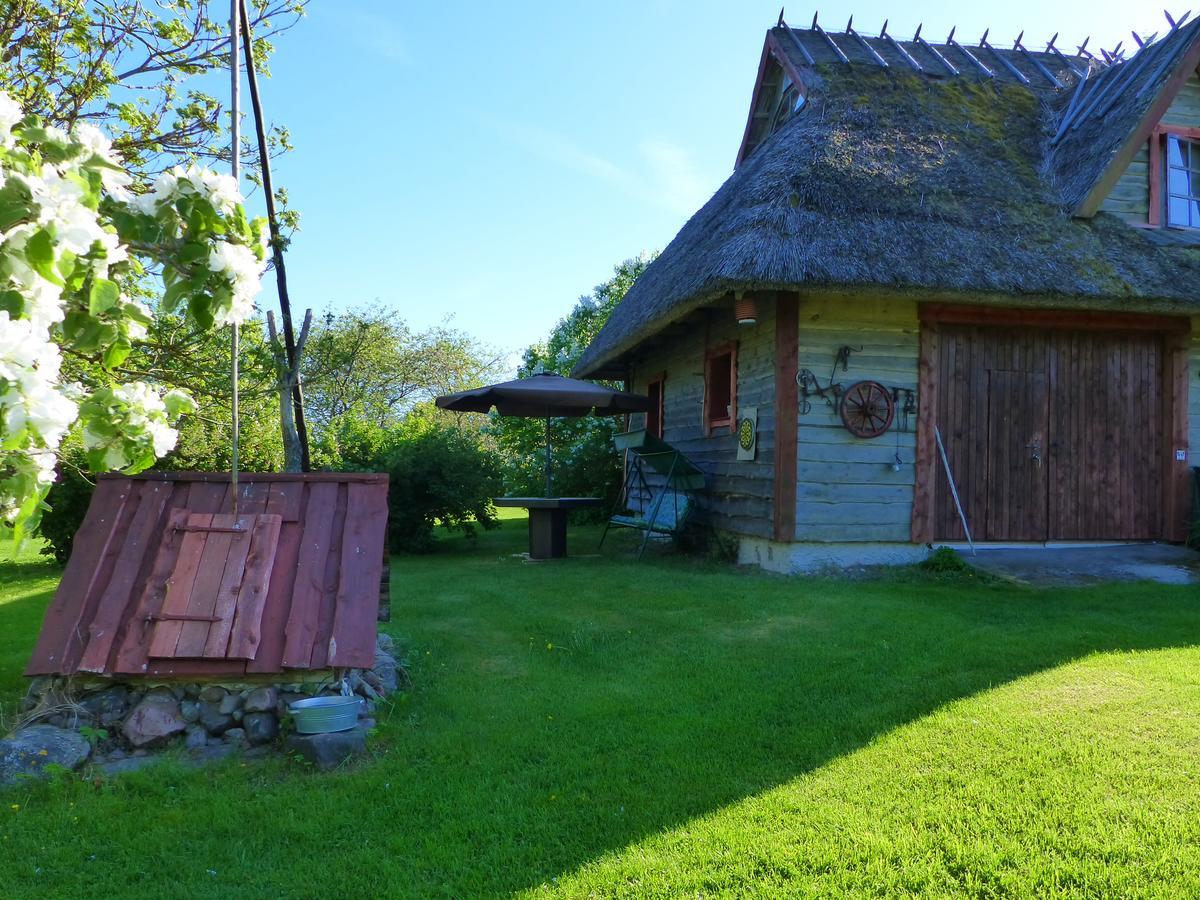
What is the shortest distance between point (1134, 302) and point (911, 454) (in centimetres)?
230

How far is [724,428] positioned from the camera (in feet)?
29.9

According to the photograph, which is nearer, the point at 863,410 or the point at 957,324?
the point at 863,410

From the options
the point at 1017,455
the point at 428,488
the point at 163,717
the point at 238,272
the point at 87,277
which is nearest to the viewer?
the point at 87,277

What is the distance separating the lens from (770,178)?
26.9 ft

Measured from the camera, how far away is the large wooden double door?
7852mm

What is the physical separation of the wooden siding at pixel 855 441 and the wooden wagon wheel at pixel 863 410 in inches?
3.0

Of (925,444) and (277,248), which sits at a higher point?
(277,248)

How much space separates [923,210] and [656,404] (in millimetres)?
4615

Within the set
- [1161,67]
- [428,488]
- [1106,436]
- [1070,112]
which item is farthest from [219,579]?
[1070,112]

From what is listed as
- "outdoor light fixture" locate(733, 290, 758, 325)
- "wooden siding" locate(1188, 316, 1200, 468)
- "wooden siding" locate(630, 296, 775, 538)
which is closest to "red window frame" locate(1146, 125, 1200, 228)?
"wooden siding" locate(1188, 316, 1200, 468)

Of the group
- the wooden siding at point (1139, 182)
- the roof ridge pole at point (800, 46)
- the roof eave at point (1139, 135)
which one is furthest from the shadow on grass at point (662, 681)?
the roof ridge pole at point (800, 46)

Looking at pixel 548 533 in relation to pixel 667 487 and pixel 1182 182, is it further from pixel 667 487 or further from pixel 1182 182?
pixel 1182 182

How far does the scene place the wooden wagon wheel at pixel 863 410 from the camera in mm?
7527

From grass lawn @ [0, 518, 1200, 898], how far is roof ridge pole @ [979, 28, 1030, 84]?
8459 millimetres
